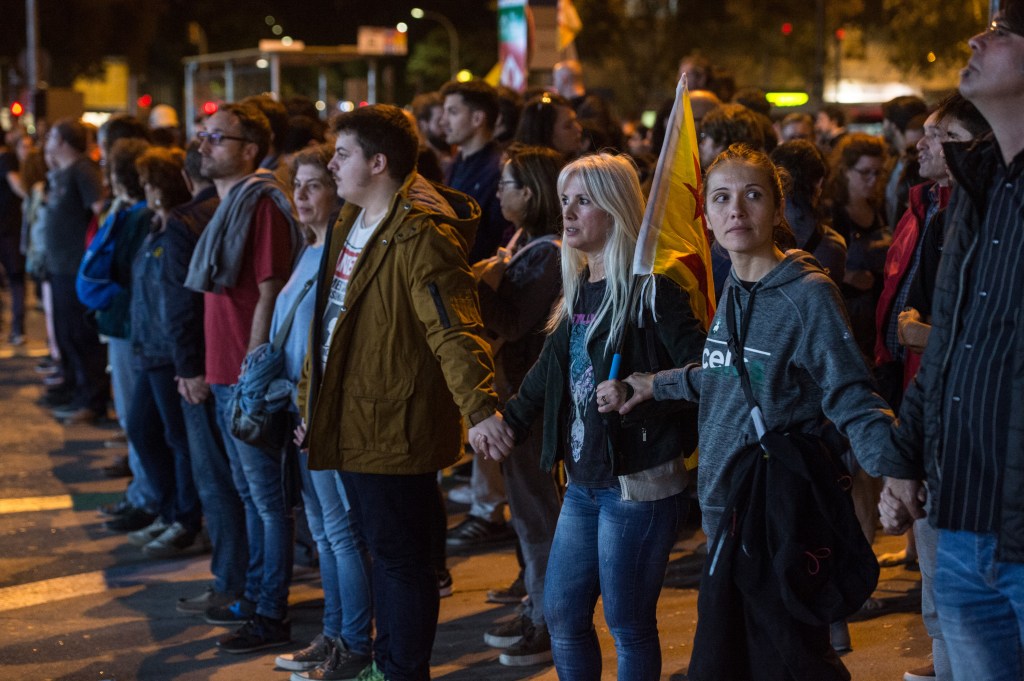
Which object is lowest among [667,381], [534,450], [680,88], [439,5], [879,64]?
[534,450]

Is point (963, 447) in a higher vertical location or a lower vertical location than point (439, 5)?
lower

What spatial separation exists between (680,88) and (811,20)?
1667 inches

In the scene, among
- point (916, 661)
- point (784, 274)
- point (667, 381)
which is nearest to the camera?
point (784, 274)

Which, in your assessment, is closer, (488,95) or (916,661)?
(916,661)

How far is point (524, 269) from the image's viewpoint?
5.71 m

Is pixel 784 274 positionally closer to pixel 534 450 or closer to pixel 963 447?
pixel 963 447

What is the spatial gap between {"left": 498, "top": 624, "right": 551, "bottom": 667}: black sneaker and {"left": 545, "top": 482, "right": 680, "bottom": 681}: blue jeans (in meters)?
1.31

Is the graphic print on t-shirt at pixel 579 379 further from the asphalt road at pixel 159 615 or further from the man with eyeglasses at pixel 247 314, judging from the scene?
the man with eyeglasses at pixel 247 314

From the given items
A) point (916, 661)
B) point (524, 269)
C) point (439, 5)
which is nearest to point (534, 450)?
point (524, 269)

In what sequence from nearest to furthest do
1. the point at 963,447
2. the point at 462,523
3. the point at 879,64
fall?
1. the point at 963,447
2. the point at 462,523
3. the point at 879,64

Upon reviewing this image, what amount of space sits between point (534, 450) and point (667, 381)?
1.82m

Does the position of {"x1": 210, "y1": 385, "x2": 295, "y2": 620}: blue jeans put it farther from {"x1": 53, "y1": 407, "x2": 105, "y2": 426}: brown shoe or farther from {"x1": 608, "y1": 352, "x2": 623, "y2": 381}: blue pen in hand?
{"x1": 53, "y1": 407, "x2": 105, "y2": 426}: brown shoe

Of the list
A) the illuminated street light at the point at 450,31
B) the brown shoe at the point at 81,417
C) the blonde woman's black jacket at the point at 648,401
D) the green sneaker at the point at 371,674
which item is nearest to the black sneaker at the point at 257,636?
the green sneaker at the point at 371,674

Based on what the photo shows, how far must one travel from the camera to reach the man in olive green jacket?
15.7 ft
